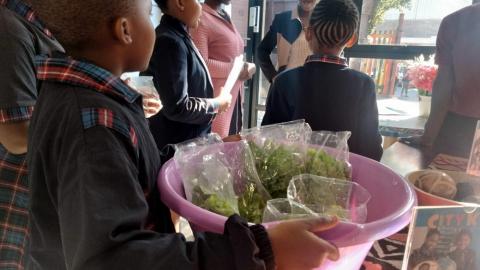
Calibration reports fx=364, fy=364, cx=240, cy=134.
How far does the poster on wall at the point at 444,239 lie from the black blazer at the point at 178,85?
89 cm

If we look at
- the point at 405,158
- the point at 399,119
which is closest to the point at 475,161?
the point at 405,158

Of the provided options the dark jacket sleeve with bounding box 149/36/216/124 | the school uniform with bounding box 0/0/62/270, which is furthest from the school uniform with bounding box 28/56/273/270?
the dark jacket sleeve with bounding box 149/36/216/124

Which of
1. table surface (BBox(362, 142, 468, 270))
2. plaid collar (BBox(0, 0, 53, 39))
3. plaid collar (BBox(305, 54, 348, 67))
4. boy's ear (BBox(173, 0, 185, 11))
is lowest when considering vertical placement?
table surface (BBox(362, 142, 468, 270))

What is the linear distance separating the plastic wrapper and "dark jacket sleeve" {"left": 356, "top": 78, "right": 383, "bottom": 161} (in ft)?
1.67

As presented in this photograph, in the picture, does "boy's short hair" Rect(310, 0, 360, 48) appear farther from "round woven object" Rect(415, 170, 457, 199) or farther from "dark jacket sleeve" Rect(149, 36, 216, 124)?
"round woven object" Rect(415, 170, 457, 199)

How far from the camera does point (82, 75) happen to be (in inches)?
22.0

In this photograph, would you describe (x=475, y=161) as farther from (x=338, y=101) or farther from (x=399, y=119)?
(x=399, y=119)

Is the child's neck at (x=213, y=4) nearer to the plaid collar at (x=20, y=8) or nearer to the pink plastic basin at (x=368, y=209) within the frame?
the plaid collar at (x=20, y=8)

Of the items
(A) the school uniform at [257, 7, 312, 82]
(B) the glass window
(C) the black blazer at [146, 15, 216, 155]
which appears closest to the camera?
(C) the black blazer at [146, 15, 216, 155]

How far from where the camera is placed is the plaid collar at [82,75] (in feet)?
1.82

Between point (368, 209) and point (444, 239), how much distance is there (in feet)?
0.52

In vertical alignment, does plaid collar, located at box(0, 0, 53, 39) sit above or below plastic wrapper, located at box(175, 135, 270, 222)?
above

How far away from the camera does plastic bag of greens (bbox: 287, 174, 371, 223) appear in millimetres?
625

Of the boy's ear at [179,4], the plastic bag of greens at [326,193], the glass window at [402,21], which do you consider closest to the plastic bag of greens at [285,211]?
the plastic bag of greens at [326,193]
